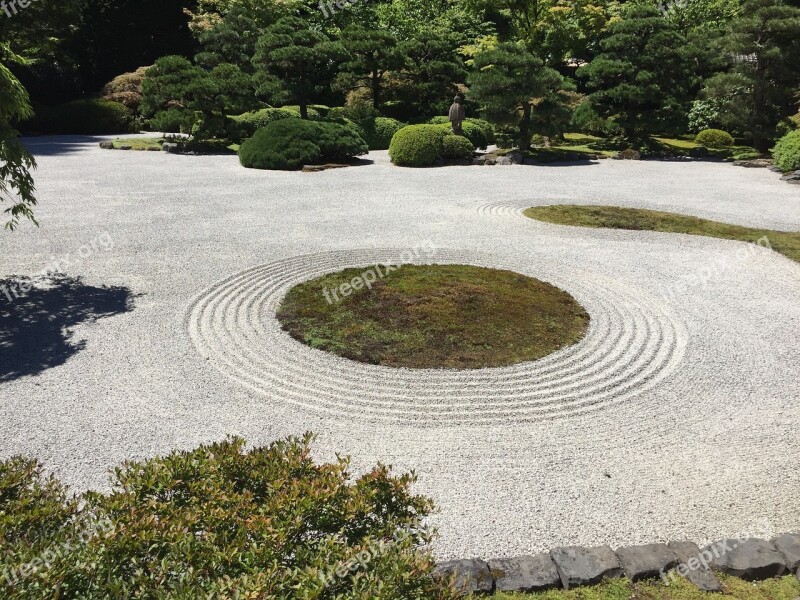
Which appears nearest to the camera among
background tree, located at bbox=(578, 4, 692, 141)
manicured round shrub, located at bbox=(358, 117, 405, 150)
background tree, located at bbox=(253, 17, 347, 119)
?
background tree, located at bbox=(578, 4, 692, 141)

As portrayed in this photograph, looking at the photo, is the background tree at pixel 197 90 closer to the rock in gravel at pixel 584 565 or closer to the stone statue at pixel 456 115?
the stone statue at pixel 456 115

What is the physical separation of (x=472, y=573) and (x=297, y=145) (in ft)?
64.5

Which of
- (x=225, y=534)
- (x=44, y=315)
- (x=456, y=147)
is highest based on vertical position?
(x=456, y=147)

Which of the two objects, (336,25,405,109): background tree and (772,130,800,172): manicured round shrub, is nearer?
(772,130,800,172): manicured round shrub

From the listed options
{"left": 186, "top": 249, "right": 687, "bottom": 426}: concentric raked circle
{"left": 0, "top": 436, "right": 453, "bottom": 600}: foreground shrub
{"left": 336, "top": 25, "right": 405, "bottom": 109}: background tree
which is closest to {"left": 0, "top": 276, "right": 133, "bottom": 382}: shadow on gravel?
{"left": 186, "top": 249, "right": 687, "bottom": 426}: concentric raked circle

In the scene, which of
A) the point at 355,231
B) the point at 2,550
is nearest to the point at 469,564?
the point at 2,550

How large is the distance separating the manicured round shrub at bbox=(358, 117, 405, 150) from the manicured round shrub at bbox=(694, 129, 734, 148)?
14596mm

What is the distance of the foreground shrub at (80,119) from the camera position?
103ft

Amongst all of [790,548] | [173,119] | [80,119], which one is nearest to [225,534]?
[790,548]

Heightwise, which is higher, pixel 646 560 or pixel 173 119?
pixel 173 119

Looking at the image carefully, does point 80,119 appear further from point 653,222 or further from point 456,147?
point 653,222

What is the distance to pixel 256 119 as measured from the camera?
2880cm

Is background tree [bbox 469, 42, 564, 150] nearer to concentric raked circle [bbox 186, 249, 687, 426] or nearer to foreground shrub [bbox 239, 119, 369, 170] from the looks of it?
foreground shrub [bbox 239, 119, 369, 170]

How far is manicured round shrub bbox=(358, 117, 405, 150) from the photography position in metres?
28.4
